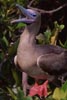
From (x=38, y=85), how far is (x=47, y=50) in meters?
0.30

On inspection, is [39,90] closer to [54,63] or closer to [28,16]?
[54,63]

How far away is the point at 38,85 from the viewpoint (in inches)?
141

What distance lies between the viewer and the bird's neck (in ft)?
11.6

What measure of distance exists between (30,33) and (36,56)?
199 millimetres

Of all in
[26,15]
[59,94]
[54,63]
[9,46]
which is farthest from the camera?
[54,63]

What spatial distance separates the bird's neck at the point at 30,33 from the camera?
139 inches

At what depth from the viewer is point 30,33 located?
3.58 metres

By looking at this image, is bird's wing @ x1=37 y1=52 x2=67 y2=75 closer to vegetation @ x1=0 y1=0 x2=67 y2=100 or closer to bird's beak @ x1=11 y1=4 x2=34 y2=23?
vegetation @ x1=0 y1=0 x2=67 y2=100

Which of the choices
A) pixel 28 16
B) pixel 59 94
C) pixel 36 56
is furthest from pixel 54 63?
pixel 59 94

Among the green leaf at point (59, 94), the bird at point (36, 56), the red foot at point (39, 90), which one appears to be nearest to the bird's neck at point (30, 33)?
the bird at point (36, 56)

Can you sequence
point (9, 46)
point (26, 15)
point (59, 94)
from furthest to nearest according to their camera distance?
point (9, 46) → point (26, 15) → point (59, 94)

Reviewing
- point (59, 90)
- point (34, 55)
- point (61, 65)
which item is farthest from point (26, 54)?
point (59, 90)

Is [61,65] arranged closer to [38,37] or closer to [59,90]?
[38,37]

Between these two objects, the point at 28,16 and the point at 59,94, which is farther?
the point at 28,16
